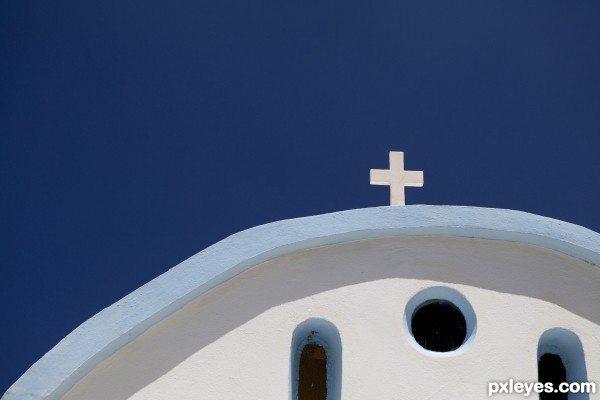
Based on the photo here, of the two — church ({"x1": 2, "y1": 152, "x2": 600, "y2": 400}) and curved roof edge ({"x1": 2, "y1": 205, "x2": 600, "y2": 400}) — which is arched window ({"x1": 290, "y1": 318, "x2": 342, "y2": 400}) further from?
curved roof edge ({"x1": 2, "y1": 205, "x2": 600, "y2": 400})

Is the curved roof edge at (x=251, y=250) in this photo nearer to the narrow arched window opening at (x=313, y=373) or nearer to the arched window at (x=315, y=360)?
the arched window at (x=315, y=360)

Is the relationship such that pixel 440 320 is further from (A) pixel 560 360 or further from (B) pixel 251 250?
(B) pixel 251 250

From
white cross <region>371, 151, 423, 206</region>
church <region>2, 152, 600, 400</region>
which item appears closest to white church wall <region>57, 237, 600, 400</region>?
church <region>2, 152, 600, 400</region>

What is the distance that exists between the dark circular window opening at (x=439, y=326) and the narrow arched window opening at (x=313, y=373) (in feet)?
1.79

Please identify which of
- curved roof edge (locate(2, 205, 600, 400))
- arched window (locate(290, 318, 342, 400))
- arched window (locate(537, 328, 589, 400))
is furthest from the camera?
arched window (locate(537, 328, 589, 400))

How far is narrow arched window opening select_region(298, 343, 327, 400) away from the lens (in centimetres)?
648

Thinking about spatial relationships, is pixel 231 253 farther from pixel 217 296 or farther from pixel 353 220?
pixel 353 220

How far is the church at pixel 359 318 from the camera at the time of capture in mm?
6219

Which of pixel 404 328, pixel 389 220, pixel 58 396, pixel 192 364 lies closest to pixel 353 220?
pixel 389 220

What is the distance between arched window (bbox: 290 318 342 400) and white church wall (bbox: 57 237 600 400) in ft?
0.19

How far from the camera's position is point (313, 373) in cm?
652

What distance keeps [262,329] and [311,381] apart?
42cm

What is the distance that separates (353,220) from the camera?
657 cm

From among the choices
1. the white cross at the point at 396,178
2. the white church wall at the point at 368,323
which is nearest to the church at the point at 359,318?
the white church wall at the point at 368,323
